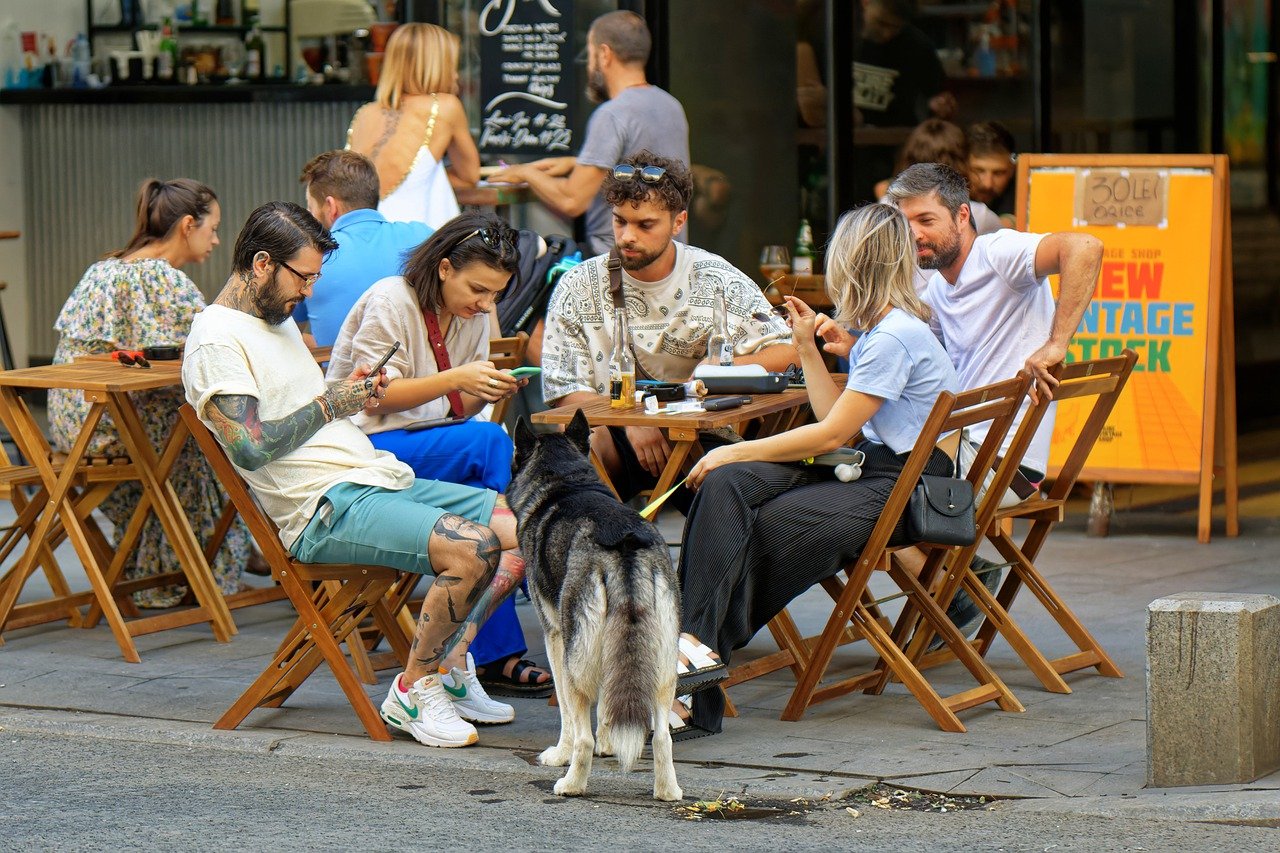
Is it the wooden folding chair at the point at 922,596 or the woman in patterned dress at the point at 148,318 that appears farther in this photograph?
the woman in patterned dress at the point at 148,318

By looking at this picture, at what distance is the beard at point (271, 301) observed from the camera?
5.46 m

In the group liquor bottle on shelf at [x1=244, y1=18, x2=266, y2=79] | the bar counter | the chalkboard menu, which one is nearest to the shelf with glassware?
liquor bottle on shelf at [x1=244, y1=18, x2=266, y2=79]

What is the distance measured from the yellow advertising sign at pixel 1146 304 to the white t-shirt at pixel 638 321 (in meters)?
2.42

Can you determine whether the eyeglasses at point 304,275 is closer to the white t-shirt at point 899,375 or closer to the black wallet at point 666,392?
the black wallet at point 666,392

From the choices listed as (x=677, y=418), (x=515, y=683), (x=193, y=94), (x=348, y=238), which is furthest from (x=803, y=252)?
(x=677, y=418)

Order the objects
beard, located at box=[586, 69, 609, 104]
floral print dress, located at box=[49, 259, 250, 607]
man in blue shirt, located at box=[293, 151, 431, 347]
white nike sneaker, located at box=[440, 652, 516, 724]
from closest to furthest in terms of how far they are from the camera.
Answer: white nike sneaker, located at box=[440, 652, 516, 724] → man in blue shirt, located at box=[293, 151, 431, 347] → floral print dress, located at box=[49, 259, 250, 607] → beard, located at box=[586, 69, 609, 104]

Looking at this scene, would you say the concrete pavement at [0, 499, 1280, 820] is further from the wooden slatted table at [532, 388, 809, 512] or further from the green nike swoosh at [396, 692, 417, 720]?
the wooden slatted table at [532, 388, 809, 512]

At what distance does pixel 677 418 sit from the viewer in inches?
219

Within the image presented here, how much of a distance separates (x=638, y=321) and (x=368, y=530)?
1.34 meters

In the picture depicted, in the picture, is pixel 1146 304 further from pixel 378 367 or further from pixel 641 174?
pixel 378 367

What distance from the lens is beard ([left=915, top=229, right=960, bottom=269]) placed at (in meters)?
6.24

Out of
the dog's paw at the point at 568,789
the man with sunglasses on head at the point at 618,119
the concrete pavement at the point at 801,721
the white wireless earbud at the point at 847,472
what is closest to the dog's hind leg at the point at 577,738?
the dog's paw at the point at 568,789

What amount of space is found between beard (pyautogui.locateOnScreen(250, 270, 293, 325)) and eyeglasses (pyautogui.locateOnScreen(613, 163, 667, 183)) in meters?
1.16

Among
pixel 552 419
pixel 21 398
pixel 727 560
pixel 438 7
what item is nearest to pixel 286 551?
pixel 552 419
